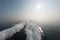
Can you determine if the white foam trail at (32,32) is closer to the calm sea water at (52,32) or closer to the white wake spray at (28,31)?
the white wake spray at (28,31)

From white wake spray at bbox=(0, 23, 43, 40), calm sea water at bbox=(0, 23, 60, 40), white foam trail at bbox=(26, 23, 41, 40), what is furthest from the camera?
calm sea water at bbox=(0, 23, 60, 40)

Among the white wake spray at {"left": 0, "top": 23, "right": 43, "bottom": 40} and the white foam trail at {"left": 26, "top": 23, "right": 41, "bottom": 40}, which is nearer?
the white wake spray at {"left": 0, "top": 23, "right": 43, "bottom": 40}

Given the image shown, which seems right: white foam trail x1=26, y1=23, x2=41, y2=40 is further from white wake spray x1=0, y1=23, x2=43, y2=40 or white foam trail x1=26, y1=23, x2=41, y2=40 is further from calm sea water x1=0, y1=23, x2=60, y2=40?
calm sea water x1=0, y1=23, x2=60, y2=40

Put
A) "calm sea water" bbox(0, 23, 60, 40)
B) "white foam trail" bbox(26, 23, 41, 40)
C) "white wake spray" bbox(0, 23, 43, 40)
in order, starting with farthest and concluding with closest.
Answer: "calm sea water" bbox(0, 23, 60, 40), "white foam trail" bbox(26, 23, 41, 40), "white wake spray" bbox(0, 23, 43, 40)

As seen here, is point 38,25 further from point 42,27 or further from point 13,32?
point 13,32

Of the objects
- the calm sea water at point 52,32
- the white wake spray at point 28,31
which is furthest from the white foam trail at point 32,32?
the calm sea water at point 52,32

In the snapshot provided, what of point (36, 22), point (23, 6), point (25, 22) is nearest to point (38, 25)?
point (36, 22)

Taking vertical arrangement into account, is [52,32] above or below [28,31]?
below

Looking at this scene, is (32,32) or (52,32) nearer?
(32,32)

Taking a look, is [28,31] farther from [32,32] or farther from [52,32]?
[52,32]

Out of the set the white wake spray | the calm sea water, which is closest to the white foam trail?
the white wake spray

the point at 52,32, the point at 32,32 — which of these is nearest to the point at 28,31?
the point at 32,32
